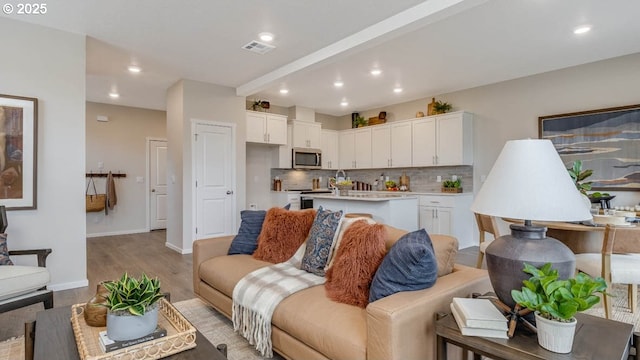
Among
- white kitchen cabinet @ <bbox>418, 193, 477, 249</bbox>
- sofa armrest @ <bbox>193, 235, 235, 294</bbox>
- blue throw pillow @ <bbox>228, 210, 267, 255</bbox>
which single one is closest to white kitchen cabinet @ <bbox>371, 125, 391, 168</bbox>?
white kitchen cabinet @ <bbox>418, 193, 477, 249</bbox>

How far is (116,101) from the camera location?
673 cm

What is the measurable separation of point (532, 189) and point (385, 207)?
346 cm

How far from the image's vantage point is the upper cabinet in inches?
246

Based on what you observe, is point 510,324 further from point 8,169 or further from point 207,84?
point 207,84

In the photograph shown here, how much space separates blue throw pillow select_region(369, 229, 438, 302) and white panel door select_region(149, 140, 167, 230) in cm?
698

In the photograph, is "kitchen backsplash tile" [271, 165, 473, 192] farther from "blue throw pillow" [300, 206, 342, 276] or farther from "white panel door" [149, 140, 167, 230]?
"blue throw pillow" [300, 206, 342, 276]

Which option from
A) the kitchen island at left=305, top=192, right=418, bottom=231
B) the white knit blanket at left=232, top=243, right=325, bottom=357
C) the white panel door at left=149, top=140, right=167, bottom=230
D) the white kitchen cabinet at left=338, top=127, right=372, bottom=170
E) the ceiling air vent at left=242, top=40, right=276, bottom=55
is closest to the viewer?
the white knit blanket at left=232, top=243, right=325, bottom=357

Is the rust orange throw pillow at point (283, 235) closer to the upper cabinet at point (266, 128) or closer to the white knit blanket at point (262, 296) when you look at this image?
the white knit blanket at point (262, 296)

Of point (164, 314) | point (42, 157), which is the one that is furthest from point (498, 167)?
point (42, 157)

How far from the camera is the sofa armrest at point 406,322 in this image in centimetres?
139

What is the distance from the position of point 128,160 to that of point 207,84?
3042 millimetres

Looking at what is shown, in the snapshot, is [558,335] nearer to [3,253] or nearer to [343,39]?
[343,39]

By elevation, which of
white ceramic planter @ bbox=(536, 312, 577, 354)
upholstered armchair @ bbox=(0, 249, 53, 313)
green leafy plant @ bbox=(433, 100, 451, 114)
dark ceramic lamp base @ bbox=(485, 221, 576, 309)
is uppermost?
green leafy plant @ bbox=(433, 100, 451, 114)

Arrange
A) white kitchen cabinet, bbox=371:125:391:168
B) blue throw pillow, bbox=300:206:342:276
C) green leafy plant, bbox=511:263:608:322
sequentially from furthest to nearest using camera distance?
white kitchen cabinet, bbox=371:125:391:168, blue throw pillow, bbox=300:206:342:276, green leafy plant, bbox=511:263:608:322
